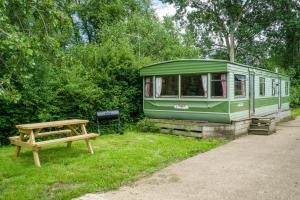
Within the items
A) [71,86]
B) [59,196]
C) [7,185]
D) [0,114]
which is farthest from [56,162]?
[71,86]

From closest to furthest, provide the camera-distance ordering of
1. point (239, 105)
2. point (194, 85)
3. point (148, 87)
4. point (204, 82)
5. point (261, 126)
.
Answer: point (204, 82) → point (239, 105) → point (194, 85) → point (261, 126) → point (148, 87)

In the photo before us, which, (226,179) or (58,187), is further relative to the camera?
(226,179)

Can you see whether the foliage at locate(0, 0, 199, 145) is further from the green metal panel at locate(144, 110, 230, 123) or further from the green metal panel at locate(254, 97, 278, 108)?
the green metal panel at locate(254, 97, 278, 108)

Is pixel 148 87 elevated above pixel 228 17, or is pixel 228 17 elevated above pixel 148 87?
pixel 228 17

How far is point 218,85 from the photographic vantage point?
35.2 feet

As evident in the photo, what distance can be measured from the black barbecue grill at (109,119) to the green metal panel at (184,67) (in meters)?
2.38

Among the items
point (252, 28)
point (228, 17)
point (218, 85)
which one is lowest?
point (218, 85)

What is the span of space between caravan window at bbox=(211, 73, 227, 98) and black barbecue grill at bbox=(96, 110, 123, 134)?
136 inches

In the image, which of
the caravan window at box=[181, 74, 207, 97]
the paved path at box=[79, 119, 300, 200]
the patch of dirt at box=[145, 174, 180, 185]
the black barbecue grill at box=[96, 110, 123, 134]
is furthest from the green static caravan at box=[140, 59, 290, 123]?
the patch of dirt at box=[145, 174, 180, 185]

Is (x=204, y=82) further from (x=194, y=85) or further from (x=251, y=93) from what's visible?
(x=251, y=93)

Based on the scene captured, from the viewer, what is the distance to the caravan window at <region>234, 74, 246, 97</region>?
36.4ft

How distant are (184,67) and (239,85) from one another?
2.11m

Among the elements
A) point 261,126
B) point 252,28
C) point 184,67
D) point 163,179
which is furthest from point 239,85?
point 252,28

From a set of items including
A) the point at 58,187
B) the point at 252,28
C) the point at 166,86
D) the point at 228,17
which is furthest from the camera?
the point at 228,17
